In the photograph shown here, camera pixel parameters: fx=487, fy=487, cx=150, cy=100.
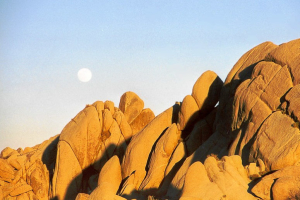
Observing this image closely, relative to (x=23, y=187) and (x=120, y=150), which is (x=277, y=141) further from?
(x=23, y=187)

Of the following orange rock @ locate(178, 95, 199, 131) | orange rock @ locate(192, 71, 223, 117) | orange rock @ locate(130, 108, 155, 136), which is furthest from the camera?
orange rock @ locate(130, 108, 155, 136)

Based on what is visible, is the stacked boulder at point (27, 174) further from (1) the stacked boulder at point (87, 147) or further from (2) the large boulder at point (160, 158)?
(2) the large boulder at point (160, 158)

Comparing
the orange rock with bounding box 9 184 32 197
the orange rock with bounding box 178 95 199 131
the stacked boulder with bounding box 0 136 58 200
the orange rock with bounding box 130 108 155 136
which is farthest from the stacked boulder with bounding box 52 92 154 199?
the orange rock with bounding box 178 95 199 131

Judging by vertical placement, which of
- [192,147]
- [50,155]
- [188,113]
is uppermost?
[50,155]

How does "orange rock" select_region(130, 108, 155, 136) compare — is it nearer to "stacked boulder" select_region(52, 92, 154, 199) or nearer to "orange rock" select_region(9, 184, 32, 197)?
"stacked boulder" select_region(52, 92, 154, 199)

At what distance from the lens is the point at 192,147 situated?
42.5m

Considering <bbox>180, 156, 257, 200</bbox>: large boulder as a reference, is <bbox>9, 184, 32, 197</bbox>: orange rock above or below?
above

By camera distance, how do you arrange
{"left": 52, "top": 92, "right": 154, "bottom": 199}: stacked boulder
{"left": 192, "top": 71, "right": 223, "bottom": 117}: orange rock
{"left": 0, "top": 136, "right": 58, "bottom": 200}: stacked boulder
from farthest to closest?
{"left": 0, "top": 136, "right": 58, "bottom": 200}: stacked boulder, {"left": 52, "top": 92, "right": 154, "bottom": 199}: stacked boulder, {"left": 192, "top": 71, "right": 223, "bottom": 117}: orange rock

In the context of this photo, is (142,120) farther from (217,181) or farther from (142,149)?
(217,181)

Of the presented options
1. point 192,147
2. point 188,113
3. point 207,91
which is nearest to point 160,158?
point 192,147

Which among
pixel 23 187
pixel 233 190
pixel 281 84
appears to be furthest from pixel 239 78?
pixel 23 187

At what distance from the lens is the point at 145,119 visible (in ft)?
185

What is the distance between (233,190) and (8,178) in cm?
3120

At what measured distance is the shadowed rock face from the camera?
95.5 feet
